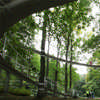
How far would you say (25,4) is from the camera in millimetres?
2996

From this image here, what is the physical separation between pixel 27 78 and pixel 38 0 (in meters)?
2.61

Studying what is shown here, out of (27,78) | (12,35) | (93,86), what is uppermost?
(12,35)

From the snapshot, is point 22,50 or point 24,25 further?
point 24,25

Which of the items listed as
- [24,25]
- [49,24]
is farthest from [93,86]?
[24,25]

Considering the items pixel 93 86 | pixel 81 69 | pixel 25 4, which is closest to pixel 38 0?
pixel 25 4

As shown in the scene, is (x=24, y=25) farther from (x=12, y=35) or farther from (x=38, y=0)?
(x=38, y=0)

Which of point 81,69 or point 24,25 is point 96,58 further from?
point 24,25

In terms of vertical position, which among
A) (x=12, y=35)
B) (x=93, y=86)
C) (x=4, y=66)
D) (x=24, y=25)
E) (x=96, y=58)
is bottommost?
(x=93, y=86)

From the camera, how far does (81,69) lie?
14820 millimetres

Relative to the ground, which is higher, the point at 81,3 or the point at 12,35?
the point at 81,3

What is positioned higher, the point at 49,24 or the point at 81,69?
the point at 49,24

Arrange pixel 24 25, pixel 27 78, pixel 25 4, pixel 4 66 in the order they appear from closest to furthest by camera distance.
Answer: pixel 25 4 < pixel 4 66 < pixel 27 78 < pixel 24 25

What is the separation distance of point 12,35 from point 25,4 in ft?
16.0

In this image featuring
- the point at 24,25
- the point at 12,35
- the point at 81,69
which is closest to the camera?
the point at 12,35
